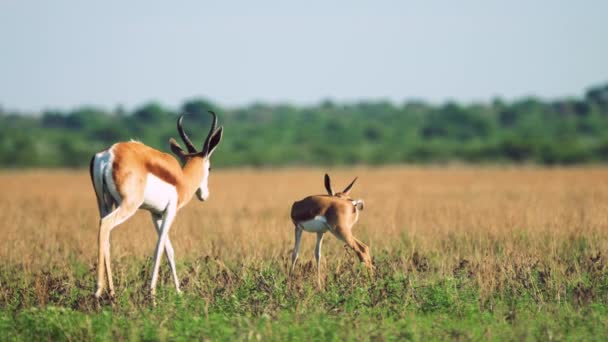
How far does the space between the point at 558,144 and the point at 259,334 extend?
6277cm

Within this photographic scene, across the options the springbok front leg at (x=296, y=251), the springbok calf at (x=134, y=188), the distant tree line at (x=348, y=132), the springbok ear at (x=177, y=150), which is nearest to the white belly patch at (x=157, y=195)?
the springbok calf at (x=134, y=188)

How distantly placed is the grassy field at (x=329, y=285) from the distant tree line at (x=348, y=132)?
52400 millimetres

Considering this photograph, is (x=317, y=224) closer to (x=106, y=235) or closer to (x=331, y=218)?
(x=331, y=218)

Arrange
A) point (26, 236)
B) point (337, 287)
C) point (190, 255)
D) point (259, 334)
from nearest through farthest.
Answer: point (259, 334) < point (337, 287) < point (190, 255) < point (26, 236)

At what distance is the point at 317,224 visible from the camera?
34.2 ft

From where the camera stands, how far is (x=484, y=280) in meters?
9.88

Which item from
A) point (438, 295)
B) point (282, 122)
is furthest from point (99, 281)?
point (282, 122)

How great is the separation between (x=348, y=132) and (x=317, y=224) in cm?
8570

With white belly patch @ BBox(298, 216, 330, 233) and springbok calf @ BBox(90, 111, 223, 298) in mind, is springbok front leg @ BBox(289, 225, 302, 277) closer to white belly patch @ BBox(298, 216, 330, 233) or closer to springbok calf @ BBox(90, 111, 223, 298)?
white belly patch @ BBox(298, 216, 330, 233)

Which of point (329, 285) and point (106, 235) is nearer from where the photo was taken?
point (106, 235)

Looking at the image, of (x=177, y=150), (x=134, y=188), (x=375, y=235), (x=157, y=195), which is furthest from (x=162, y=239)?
(x=375, y=235)

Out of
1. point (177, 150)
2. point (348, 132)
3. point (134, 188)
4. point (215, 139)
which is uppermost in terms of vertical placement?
point (215, 139)

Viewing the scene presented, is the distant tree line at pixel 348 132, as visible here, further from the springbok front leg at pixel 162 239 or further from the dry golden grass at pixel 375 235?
the springbok front leg at pixel 162 239

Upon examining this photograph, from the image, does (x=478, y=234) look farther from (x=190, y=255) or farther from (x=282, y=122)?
(x=282, y=122)
